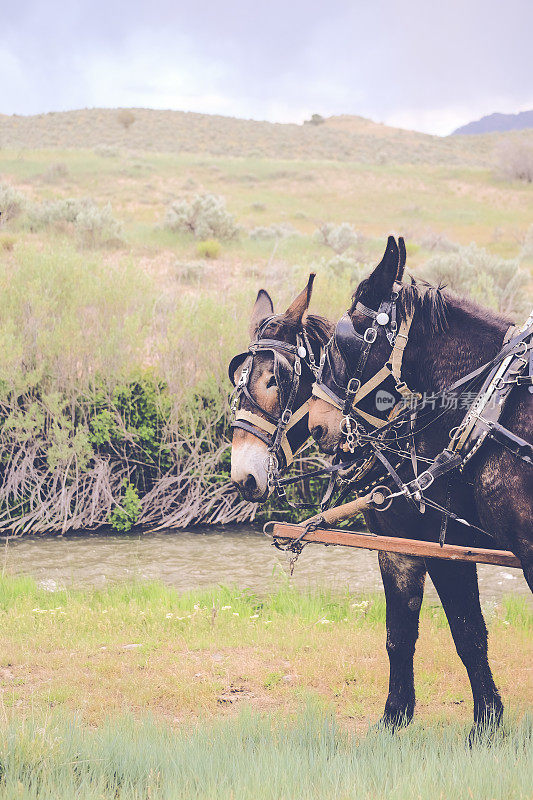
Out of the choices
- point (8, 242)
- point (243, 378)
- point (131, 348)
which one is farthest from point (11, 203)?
point (243, 378)

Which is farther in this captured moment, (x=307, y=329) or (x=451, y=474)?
(x=307, y=329)

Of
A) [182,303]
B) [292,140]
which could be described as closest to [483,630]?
[182,303]

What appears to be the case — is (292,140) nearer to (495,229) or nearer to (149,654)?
(495,229)

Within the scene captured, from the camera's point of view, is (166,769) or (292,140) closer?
(166,769)

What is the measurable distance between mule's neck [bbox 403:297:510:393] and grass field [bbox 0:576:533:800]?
5.27ft

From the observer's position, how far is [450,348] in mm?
3334

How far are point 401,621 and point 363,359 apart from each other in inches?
56.4

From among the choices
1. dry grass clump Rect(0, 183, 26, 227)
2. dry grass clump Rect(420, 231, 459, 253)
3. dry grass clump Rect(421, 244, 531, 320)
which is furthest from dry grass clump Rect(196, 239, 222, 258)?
dry grass clump Rect(420, 231, 459, 253)

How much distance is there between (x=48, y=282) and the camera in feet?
32.4

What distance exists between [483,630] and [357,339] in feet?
5.25

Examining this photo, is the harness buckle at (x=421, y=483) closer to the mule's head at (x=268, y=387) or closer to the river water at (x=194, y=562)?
the mule's head at (x=268, y=387)

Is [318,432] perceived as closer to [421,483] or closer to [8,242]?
[421,483]

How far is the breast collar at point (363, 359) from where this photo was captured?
10.7ft

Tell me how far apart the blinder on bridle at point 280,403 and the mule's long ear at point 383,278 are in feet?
2.45
